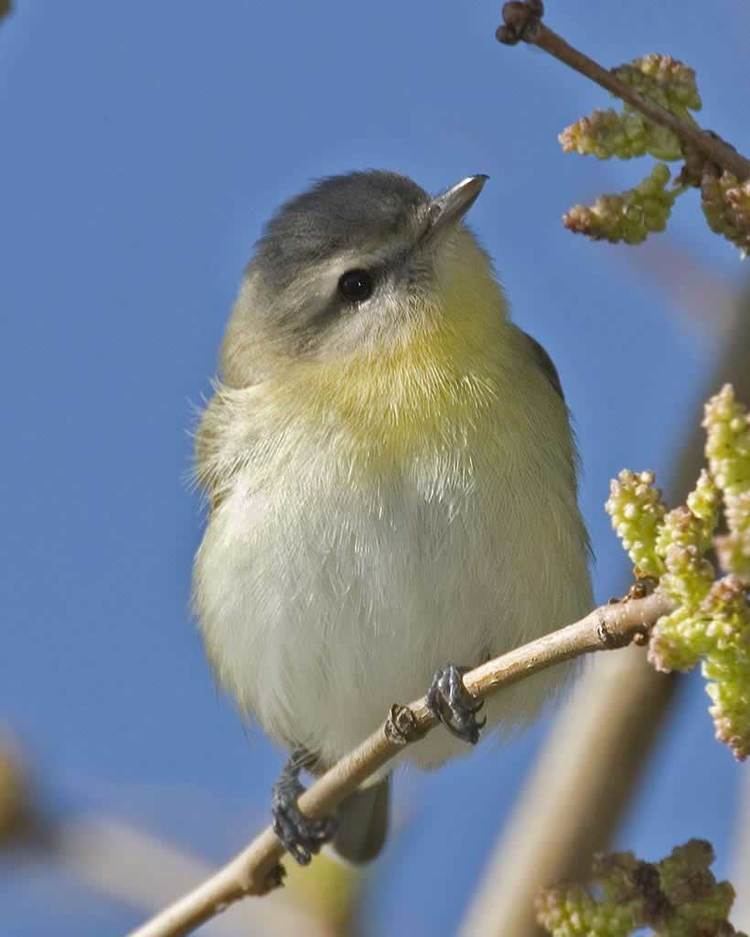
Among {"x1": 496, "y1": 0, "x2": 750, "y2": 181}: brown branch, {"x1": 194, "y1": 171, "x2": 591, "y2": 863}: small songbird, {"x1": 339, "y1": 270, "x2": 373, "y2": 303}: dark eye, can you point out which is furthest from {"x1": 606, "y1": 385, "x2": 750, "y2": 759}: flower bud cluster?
{"x1": 339, "y1": 270, "x2": 373, "y2": 303}: dark eye

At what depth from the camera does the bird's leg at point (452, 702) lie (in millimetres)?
3161

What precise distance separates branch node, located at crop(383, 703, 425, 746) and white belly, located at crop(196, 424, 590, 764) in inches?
37.2

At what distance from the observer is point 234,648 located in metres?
4.20

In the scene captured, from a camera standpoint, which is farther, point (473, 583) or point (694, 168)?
point (473, 583)

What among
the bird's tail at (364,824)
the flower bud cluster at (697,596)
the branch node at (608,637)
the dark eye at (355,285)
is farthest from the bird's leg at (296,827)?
the flower bud cluster at (697,596)

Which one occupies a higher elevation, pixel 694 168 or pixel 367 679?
pixel 367 679

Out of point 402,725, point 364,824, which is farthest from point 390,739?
point 364,824

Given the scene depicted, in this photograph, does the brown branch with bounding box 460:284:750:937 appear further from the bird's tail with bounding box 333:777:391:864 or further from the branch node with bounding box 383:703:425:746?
the branch node with bounding box 383:703:425:746

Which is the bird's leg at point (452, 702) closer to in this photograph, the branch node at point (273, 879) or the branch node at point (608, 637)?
the branch node at point (273, 879)

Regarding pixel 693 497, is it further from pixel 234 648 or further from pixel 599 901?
pixel 234 648

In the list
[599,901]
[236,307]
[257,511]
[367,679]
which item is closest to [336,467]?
[257,511]

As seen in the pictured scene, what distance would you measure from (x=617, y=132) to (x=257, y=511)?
2.15 m

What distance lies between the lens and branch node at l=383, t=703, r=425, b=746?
280 centimetres

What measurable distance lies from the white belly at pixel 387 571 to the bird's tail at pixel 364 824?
753 millimetres
